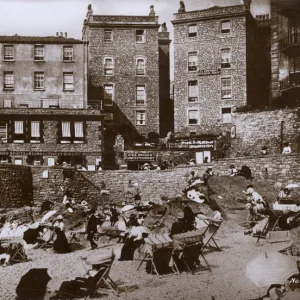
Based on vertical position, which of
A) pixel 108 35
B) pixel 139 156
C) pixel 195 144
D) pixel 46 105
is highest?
pixel 108 35

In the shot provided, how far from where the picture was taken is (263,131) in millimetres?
18297

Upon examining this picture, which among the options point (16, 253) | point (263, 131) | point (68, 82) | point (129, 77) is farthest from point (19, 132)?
point (16, 253)

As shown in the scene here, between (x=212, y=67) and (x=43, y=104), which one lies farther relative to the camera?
(x=212, y=67)

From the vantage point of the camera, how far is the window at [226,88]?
889 inches

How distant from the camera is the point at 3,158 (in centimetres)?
1883

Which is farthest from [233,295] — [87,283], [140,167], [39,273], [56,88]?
[56,88]

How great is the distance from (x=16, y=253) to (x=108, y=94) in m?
13.9

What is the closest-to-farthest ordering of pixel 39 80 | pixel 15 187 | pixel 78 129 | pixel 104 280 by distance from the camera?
1. pixel 104 280
2. pixel 15 187
3. pixel 78 129
4. pixel 39 80

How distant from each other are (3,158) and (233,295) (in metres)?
12.9

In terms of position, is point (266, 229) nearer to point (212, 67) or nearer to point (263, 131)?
point (263, 131)

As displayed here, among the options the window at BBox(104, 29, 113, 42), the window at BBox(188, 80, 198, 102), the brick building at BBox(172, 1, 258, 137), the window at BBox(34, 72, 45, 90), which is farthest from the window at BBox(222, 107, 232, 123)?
the window at BBox(34, 72, 45, 90)

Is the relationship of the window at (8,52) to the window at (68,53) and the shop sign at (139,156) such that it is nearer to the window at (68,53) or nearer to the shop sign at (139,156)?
the window at (68,53)

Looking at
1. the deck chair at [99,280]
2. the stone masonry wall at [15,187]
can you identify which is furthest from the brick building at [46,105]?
the deck chair at [99,280]

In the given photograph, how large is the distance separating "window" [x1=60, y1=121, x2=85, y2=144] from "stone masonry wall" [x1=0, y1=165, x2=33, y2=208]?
280 cm
